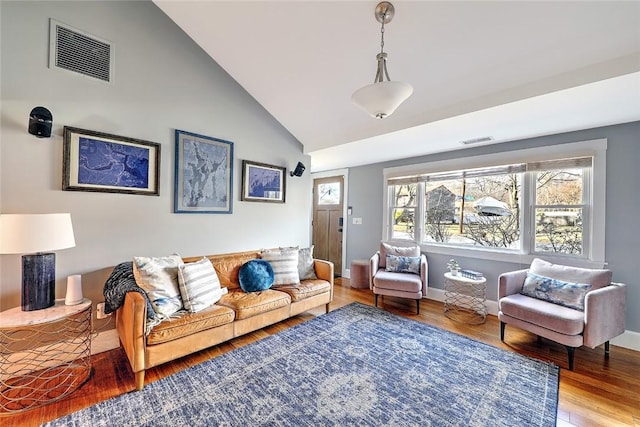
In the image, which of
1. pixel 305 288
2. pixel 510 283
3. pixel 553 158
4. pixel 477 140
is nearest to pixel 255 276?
pixel 305 288

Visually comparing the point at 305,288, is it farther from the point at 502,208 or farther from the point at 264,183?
the point at 502,208

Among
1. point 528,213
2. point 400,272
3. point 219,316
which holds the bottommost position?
point 219,316

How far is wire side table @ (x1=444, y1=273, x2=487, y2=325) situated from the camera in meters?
3.23

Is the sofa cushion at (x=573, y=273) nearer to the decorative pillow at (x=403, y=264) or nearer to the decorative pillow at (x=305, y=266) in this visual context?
the decorative pillow at (x=403, y=264)

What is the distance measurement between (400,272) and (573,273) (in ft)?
5.85

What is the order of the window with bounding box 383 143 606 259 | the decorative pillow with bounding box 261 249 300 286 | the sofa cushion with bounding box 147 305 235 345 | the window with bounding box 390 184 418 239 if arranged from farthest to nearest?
the window with bounding box 390 184 418 239, the decorative pillow with bounding box 261 249 300 286, the window with bounding box 383 143 606 259, the sofa cushion with bounding box 147 305 235 345

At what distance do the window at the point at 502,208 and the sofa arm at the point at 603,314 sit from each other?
2.10 ft

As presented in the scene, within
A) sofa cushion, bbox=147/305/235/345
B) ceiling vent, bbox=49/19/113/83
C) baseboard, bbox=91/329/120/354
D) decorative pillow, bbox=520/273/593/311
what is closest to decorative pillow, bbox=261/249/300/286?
sofa cushion, bbox=147/305/235/345

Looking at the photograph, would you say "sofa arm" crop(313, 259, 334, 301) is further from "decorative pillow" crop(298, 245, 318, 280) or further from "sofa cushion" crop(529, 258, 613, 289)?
"sofa cushion" crop(529, 258, 613, 289)

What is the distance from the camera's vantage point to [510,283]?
277 centimetres

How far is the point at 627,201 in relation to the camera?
2633 mm

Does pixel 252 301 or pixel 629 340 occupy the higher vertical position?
pixel 252 301

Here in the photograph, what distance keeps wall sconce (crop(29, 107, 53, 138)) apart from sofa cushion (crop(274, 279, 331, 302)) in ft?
7.88

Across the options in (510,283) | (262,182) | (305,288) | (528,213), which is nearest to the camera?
(510,283)
